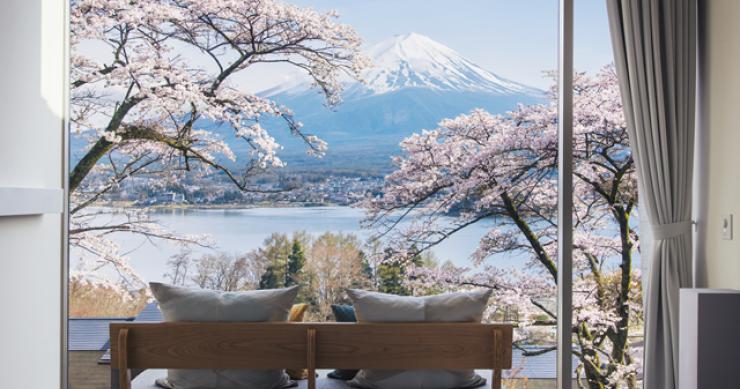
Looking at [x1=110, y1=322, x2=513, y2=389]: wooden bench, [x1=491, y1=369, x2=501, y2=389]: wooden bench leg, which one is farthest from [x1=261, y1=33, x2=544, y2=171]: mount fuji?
[x1=491, y1=369, x2=501, y2=389]: wooden bench leg

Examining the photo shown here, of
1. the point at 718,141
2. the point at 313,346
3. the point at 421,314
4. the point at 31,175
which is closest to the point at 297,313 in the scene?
the point at 313,346

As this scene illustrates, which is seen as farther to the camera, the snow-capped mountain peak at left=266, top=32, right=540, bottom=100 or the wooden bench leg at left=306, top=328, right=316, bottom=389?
the snow-capped mountain peak at left=266, top=32, right=540, bottom=100

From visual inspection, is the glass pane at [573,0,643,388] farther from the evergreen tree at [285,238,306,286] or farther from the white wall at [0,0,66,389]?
the white wall at [0,0,66,389]

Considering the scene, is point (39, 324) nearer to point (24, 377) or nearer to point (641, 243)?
point (24, 377)

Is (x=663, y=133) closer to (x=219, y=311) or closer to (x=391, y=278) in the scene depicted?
(x=391, y=278)

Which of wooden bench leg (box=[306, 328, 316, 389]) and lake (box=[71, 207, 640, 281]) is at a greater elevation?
lake (box=[71, 207, 640, 281])

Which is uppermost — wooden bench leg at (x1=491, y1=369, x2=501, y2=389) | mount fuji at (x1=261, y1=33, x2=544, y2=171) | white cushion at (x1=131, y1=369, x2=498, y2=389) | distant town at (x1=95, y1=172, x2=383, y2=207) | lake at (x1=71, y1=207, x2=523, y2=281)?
mount fuji at (x1=261, y1=33, x2=544, y2=171)

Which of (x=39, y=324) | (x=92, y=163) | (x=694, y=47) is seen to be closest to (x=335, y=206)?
(x=92, y=163)
